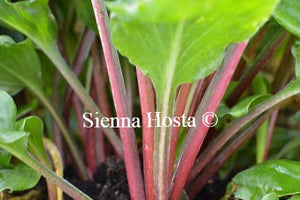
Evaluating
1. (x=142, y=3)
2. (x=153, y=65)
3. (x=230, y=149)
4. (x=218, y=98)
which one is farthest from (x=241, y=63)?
(x=142, y=3)

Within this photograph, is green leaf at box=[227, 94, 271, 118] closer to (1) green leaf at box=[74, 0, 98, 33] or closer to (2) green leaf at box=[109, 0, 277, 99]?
(2) green leaf at box=[109, 0, 277, 99]

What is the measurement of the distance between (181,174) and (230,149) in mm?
140

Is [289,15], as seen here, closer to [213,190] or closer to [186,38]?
[186,38]

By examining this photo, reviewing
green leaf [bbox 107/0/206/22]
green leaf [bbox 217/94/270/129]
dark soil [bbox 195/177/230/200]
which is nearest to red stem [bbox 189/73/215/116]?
Result: green leaf [bbox 217/94/270/129]

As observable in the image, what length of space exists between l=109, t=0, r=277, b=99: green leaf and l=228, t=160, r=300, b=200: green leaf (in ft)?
0.63

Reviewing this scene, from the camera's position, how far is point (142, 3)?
11.1 inches

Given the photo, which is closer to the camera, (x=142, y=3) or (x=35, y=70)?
(x=142, y=3)

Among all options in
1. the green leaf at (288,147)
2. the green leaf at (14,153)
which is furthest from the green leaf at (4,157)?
the green leaf at (288,147)

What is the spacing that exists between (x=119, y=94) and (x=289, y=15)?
205mm

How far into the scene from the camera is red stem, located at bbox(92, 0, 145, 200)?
20.3 inches

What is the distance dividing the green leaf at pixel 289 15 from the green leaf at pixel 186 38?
0.13 m

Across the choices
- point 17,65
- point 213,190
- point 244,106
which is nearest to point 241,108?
point 244,106

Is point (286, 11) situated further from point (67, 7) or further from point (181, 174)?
point (67, 7)

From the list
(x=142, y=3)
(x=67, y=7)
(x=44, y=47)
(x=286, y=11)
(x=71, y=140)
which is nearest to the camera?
(x=142, y=3)
